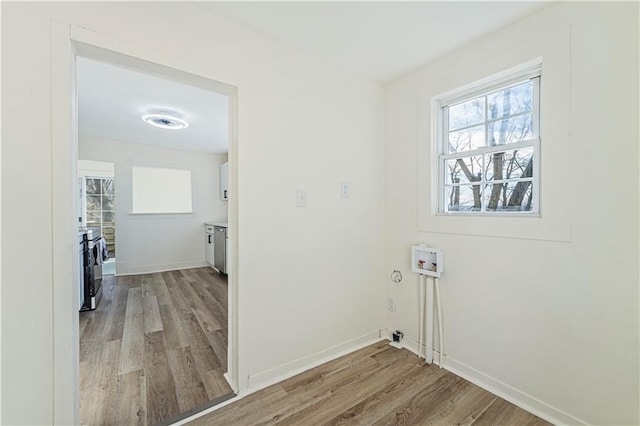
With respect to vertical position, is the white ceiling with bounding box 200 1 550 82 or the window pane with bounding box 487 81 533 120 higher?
the white ceiling with bounding box 200 1 550 82

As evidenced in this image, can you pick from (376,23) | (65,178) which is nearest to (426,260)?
(376,23)

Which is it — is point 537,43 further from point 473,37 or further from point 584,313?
point 584,313

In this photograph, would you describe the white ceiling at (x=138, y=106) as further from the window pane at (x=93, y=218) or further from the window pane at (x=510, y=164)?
the window pane at (x=510, y=164)

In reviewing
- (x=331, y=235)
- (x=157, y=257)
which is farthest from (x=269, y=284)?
(x=157, y=257)

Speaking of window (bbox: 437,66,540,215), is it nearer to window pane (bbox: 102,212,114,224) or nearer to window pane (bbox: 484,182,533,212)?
window pane (bbox: 484,182,533,212)

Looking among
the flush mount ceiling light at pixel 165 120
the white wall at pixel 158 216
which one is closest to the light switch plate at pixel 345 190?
the flush mount ceiling light at pixel 165 120

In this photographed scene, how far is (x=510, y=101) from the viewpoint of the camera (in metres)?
1.74

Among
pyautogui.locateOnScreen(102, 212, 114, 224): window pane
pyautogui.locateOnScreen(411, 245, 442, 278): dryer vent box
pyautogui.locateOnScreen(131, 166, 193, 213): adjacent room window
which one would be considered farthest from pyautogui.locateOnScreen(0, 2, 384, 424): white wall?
pyautogui.locateOnScreen(102, 212, 114, 224): window pane

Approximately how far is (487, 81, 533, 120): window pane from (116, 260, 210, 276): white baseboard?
207 inches

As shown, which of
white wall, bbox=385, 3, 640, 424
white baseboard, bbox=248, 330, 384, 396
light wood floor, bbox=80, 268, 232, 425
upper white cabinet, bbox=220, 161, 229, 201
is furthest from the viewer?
upper white cabinet, bbox=220, 161, 229, 201

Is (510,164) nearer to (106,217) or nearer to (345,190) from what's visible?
(345,190)

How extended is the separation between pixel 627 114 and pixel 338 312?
201cm

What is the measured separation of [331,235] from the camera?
2096 millimetres

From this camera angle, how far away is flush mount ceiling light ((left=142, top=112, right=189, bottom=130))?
322 cm
